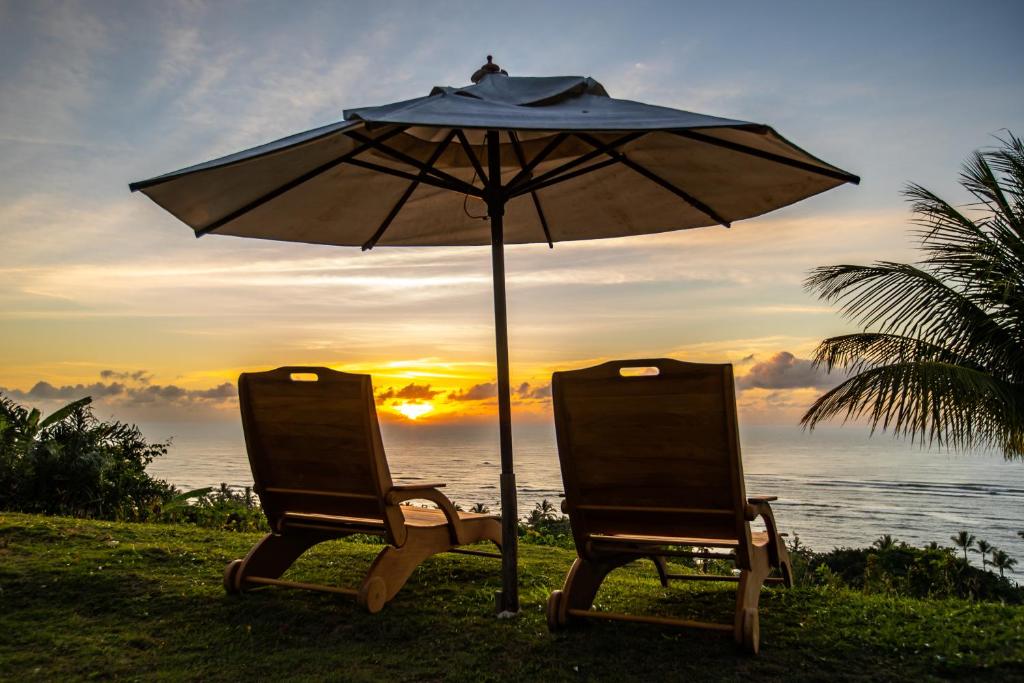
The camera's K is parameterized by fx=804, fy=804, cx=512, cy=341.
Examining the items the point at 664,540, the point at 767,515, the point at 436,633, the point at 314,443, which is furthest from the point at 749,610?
the point at 314,443

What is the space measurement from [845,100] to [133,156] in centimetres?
1075

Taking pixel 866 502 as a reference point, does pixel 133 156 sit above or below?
above

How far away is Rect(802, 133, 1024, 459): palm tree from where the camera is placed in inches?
295

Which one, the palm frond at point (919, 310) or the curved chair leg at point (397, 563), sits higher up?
the palm frond at point (919, 310)

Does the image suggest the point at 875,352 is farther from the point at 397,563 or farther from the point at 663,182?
the point at 397,563

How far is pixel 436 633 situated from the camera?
3.87 metres

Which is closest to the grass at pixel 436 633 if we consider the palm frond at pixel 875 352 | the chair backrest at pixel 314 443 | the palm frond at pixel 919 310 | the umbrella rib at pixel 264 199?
the chair backrest at pixel 314 443

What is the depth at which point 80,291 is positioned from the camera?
11.6 m

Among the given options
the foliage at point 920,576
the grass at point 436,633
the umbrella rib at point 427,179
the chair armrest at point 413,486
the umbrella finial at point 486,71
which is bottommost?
the foliage at point 920,576

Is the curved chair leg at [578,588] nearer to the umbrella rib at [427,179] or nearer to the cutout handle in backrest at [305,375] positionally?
the cutout handle in backrest at [305,375]

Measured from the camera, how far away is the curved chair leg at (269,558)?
4.48 m

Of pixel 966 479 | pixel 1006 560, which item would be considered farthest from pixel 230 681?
pixel 966 479

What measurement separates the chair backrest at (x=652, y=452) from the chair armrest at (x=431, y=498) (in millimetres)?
778

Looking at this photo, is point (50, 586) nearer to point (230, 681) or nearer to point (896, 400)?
point (230, 681)
